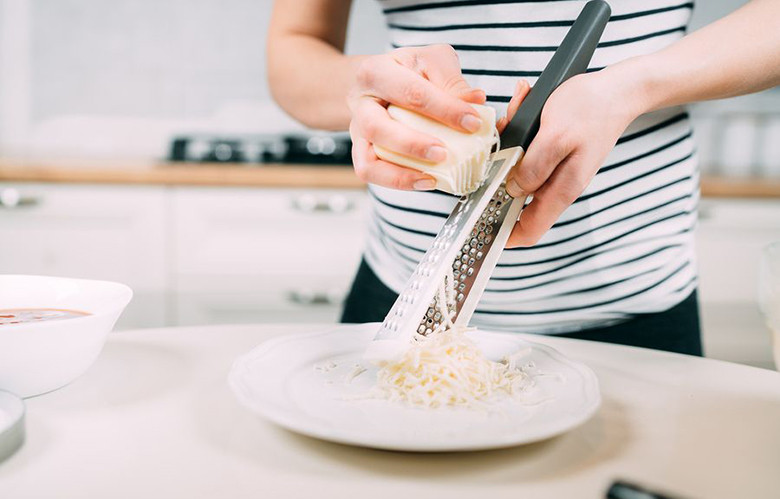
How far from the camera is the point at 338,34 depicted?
1.11 metres

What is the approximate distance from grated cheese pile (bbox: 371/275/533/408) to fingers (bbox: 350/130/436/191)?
0.09 m

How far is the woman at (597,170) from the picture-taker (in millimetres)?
739

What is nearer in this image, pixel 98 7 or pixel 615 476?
pixel 615 476

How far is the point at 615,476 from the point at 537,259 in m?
0.45

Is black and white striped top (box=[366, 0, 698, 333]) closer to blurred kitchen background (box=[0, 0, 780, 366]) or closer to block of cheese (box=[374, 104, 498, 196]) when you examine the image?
block of cheese (box=[374, 104, 498, 196])

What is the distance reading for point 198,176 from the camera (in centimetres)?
199

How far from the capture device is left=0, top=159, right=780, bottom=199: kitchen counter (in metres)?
1.96

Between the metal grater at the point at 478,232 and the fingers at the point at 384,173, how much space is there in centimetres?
4

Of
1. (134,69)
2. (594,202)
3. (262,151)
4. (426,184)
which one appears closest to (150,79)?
(134,69)

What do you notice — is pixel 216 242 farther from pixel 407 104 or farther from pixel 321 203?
pixel 407 104

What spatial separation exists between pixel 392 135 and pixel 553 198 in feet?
0.55

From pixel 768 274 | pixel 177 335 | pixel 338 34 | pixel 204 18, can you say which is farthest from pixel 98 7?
pixel 768 274

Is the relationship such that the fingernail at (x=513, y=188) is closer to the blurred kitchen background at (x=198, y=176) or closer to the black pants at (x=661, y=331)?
the black pants at (x=661, y=331)

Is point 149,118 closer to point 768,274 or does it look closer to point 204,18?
point 204,18
